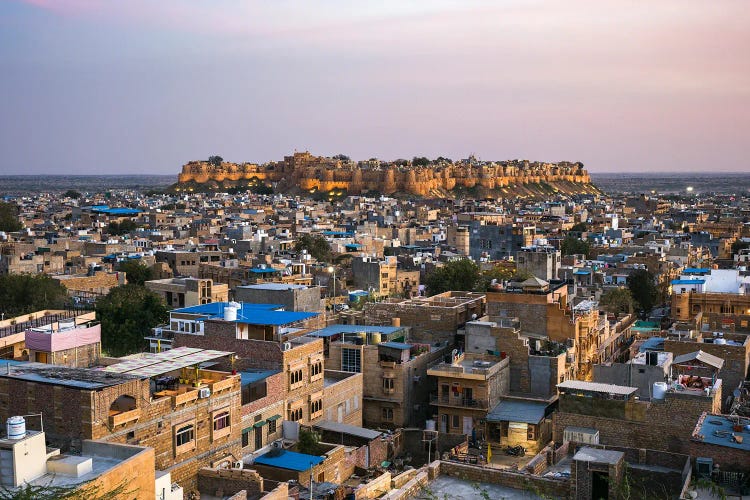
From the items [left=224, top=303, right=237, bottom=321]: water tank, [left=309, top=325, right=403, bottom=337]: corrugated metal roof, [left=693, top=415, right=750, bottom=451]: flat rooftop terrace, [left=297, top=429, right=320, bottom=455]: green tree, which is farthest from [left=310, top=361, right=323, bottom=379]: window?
[left=693, top=415, right=750, bottom=451]: flat rooftop terrace

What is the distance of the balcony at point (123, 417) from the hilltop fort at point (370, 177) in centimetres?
14037

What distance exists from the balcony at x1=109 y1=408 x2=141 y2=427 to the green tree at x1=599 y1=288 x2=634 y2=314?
26674mm

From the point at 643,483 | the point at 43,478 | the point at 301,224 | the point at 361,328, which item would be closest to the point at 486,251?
the point at 301,224

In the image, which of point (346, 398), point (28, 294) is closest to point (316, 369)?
point (346, 398)

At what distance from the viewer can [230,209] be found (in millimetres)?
106062

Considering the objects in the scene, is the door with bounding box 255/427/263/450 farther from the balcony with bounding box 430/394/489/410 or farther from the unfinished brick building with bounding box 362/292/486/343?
the unfinished brick building with bounding box 362/292/486/343

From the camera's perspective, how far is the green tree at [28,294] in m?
35.0

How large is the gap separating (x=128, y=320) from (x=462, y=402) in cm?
1360

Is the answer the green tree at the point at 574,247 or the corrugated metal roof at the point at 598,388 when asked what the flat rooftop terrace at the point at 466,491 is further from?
the green tree at the point at 574,247

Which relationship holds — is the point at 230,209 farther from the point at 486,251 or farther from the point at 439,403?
the point at 439,403

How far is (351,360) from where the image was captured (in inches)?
990

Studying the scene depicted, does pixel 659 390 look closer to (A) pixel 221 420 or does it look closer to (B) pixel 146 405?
(A) pixel 221 420

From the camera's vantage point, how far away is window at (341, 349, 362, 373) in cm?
2506

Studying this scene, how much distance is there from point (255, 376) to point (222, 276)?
2384 centimetres
